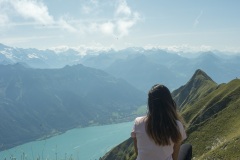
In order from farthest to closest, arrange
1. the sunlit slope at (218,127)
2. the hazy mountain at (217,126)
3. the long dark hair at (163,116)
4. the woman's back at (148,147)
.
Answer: the hazy mountain at (217,126), the sunlit slope at (218,127), the woman's back at (148,147), the long dark hair at (163,116)

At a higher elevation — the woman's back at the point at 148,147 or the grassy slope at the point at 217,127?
the grassy slope at the point at 217,127

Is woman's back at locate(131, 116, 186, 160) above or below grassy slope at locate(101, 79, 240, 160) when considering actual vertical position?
below

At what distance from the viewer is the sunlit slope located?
43.5 meters

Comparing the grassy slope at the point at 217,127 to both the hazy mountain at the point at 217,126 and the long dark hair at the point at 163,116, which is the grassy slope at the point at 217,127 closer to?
the hazy mountain at the point at 217,126

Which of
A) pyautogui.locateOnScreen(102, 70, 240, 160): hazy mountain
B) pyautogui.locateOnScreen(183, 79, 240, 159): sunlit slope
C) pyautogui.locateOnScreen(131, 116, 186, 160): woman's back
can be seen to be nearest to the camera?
pyautogui.locateOnScreen(131, 116, 186, 160): woman's back

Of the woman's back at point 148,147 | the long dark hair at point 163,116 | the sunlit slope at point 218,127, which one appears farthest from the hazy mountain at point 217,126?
the long dark hair at point 163,116

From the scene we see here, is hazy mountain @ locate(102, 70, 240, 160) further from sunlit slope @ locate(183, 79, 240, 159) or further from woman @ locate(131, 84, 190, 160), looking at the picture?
woman @ locate(131, 84, 190, 160)

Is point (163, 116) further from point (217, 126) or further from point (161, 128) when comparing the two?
point (217, 126)

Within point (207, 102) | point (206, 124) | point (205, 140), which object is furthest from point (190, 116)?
point (205, 140)

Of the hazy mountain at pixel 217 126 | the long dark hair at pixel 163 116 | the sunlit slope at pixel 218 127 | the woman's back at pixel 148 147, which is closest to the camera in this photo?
the long dark hair at pixel 163 116

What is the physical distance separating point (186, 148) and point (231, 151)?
2986 cm

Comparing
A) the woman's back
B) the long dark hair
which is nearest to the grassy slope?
the woman's back

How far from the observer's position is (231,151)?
4041 cm

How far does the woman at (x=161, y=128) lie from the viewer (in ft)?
36.0
